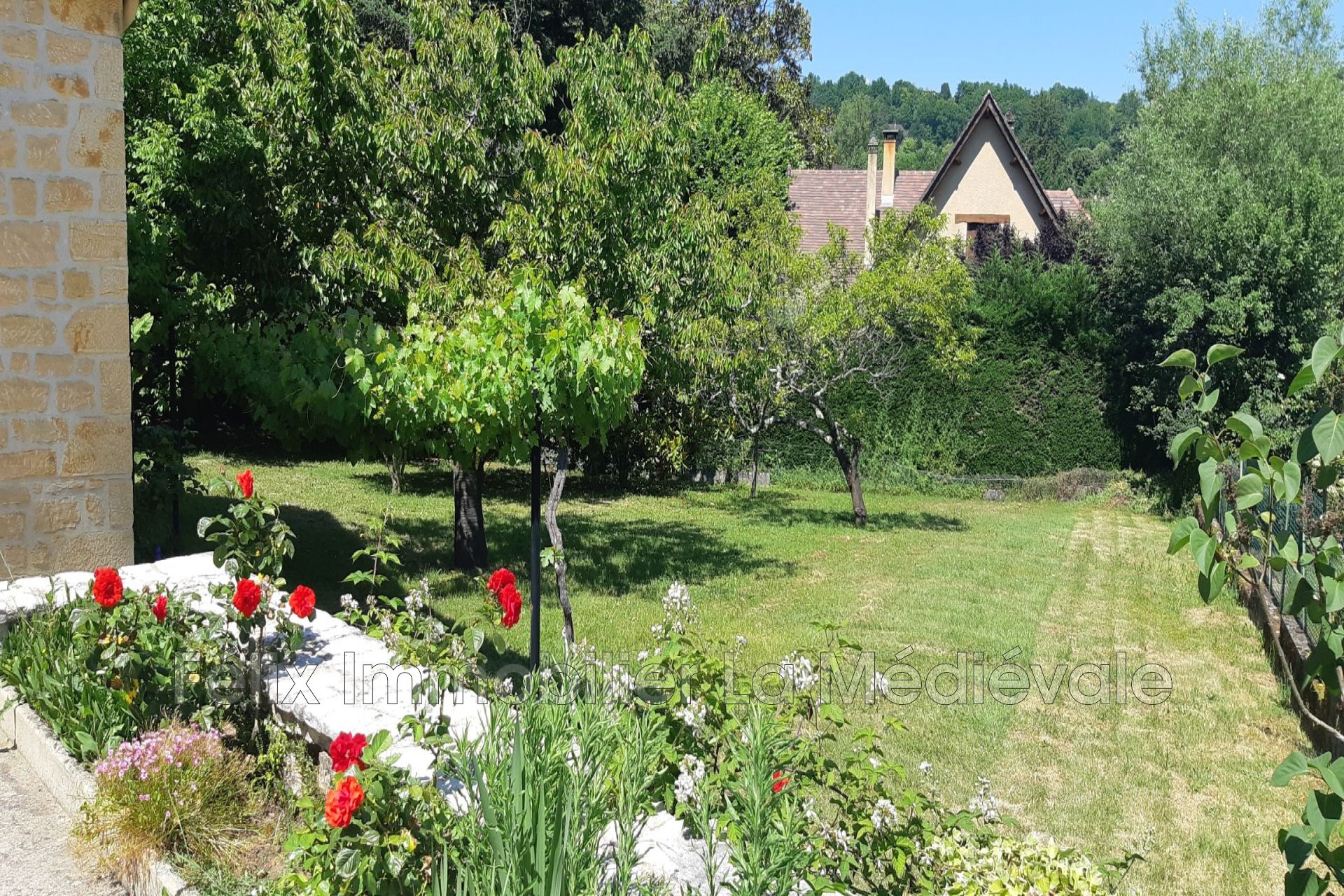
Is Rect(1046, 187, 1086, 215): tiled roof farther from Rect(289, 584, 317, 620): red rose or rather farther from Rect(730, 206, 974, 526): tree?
Rect(289, 584, 317, 620): red rose

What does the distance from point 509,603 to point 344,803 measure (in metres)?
1.62

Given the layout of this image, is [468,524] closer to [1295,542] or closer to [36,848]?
[36,848]

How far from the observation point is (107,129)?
5.79 meters

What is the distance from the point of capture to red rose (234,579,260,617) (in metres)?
3.92

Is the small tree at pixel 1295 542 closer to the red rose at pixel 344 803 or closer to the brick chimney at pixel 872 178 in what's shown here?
the red rose at pixel 344 803

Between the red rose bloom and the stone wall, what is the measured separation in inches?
113

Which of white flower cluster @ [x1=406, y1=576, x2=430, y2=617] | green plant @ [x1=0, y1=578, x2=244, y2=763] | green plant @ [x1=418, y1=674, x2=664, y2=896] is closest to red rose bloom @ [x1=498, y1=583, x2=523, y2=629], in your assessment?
white flower cluster @ [x1=406, y1=576, x2=430, y2=617]

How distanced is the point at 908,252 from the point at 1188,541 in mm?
12569

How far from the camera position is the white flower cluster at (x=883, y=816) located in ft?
10.1

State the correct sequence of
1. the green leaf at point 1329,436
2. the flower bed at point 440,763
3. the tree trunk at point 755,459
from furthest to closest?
the tree trunk at point 755,459, the flower bed at point 440,763, the green leaf at point 1329,436

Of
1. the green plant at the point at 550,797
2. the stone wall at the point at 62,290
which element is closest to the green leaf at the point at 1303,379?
the green plant at the point at 550,797

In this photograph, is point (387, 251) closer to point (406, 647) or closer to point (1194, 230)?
point (406, 647)

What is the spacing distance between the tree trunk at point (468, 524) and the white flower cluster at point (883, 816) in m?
7.15

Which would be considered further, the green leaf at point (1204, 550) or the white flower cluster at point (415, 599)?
the white flower cluster at point (415, 599)
